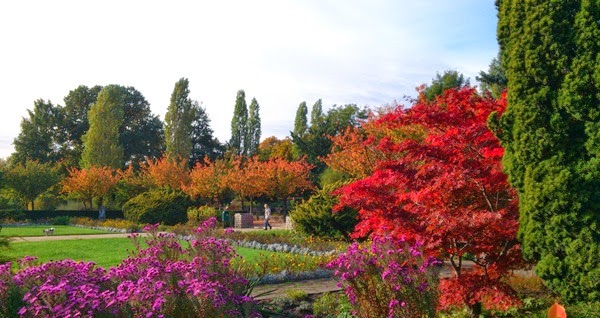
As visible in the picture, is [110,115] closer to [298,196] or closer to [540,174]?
[298,196]

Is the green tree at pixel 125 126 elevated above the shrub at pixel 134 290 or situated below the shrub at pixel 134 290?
above

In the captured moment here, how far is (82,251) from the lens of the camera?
15156 millimetres

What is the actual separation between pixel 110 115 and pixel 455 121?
48.1 metres

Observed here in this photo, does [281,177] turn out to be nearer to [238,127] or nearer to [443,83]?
[443,83]

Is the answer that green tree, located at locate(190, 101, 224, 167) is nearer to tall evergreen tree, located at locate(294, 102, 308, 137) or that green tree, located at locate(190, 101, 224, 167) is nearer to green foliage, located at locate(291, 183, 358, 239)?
tall evergreen tree, located at locate(294, 102, 308, 137)

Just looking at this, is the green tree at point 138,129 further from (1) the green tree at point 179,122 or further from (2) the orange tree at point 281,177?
(2) the orange tree at point 281,177

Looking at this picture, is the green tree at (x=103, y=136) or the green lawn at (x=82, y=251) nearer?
the green lawn at (x=82, y=251)

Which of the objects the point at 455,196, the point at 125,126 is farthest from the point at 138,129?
the point at 455,196

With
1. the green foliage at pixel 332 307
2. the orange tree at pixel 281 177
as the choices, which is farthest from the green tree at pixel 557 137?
the orange tree at pixel 281 177

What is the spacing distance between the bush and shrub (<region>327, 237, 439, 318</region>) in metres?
23.1

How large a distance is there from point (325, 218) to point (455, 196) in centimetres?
1030

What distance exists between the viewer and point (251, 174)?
32.4m

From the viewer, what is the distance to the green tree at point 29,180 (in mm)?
36156

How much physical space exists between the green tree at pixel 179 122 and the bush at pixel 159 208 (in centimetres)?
1989
